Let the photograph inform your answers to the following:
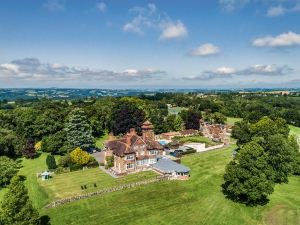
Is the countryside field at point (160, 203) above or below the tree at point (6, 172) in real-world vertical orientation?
below

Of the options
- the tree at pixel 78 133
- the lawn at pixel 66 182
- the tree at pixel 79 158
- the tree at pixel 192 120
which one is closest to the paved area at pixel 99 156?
the tree at pixel 78 133

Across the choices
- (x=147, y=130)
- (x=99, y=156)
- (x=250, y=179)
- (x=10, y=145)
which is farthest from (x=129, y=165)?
(x=10, y=145)

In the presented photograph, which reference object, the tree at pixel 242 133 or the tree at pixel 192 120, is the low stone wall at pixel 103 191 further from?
the tree at pixel 192 120

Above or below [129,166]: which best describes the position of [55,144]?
above

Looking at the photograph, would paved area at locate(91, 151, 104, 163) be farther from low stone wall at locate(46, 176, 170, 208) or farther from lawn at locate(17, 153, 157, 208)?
low stone wall at locate(46, 176, 170, 208)

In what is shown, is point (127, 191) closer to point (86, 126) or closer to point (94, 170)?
point (94, 170)

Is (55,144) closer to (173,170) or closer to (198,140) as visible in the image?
(173,170)
